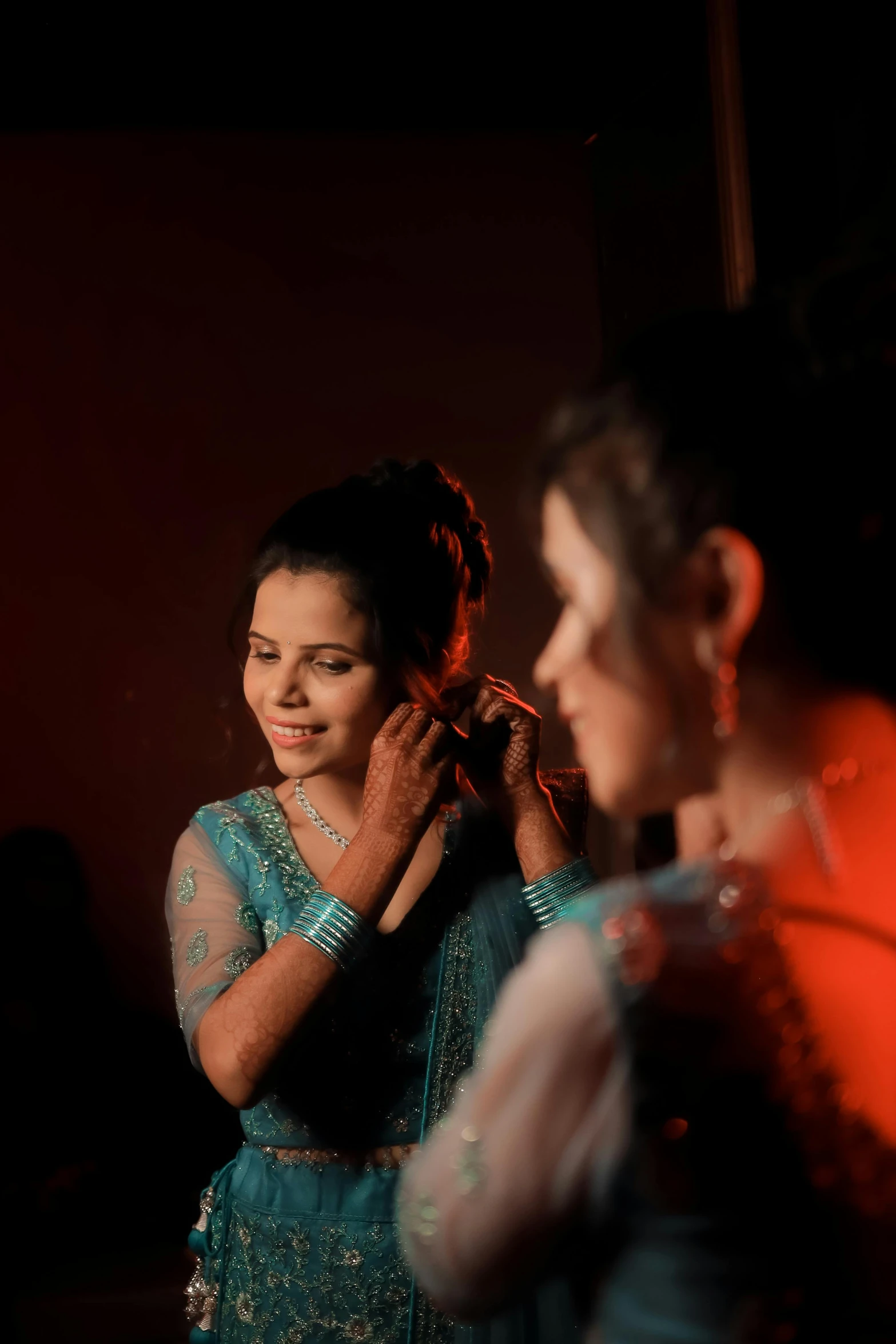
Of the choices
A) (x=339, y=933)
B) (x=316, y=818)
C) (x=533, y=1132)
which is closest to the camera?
(x=533, y=1132)

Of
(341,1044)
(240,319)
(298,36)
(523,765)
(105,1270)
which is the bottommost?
(105,1270)

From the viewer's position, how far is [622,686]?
0.58 metres

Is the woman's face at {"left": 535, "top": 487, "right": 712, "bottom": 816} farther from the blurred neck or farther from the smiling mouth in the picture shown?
the smiling mouth

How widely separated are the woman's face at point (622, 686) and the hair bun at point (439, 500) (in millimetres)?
656

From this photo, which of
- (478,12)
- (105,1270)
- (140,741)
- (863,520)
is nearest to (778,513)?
(863,520)

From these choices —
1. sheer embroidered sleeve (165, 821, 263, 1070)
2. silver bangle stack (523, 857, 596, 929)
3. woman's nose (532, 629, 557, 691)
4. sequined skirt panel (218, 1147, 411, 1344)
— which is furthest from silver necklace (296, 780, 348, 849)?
woman's nose (532, 629, 557, 691)

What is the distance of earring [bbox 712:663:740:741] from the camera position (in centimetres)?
55

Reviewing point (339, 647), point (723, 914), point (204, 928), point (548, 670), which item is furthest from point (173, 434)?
point (723, 914)

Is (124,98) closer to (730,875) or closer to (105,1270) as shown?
(730,875)

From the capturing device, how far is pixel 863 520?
0.55 metres

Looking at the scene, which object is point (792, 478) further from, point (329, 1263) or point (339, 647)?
point (329, 1263)

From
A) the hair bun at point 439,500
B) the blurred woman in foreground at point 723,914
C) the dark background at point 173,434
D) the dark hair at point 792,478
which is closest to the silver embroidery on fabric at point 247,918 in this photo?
the hair bun at point 439,500

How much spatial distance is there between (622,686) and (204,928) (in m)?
0.71

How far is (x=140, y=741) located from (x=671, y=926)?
165 cm
